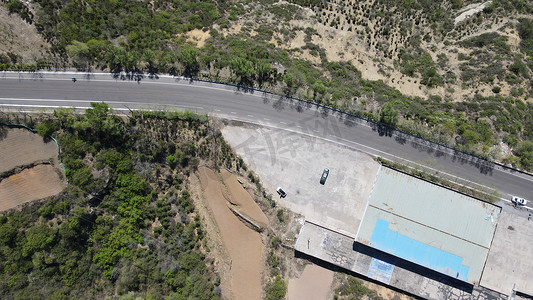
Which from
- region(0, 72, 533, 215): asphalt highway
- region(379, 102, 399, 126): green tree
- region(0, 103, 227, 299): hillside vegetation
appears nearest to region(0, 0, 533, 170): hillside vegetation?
region(379, 102, 399, 126): green tree

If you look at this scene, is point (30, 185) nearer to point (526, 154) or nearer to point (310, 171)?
point (310, 171)

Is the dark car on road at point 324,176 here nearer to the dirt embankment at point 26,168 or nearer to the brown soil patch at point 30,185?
the dirt embankment at point 26,168

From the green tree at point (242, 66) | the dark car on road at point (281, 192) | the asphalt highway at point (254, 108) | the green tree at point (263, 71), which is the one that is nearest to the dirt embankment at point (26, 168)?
the asphalt highway at point (254, 108)

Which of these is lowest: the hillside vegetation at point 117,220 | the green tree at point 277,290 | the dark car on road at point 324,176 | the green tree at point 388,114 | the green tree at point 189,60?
the green tree at point 277,290

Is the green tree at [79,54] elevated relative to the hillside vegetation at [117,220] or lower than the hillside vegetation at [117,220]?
elevated

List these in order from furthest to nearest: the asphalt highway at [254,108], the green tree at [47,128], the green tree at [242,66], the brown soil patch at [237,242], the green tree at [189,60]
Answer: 1. the green tree at [242,66]
2. the green tree at [189,60]
3. the asphalt highway at [254,108]
4. the brown soil patch at [237,242]
5. the green tree at [47,128]
